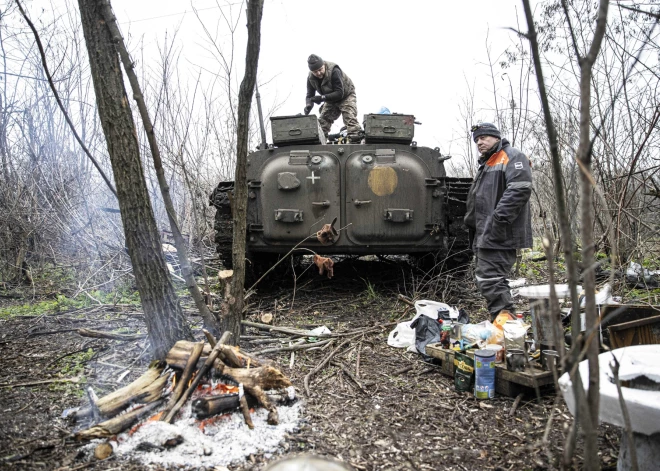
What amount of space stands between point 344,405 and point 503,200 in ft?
7.29

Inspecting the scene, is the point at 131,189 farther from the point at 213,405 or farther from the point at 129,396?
the point at 213,405

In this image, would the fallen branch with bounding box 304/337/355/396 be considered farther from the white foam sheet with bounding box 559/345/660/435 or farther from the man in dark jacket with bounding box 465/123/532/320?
the white foam sheet with bounding box 559/345/660/435

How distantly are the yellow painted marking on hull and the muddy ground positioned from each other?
51.9 inches

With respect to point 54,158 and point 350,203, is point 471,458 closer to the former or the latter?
point 350,203

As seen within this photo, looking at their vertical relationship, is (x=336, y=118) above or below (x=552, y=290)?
above

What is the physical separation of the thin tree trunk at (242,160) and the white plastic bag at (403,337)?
1.45 meters

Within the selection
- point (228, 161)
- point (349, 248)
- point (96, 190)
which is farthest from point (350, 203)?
point (228, 161)

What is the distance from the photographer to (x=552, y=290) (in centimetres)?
156

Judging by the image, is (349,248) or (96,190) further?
(96,190)

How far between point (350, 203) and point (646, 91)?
3.23m

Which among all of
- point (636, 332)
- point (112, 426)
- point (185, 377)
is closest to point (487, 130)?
point (636, 332)

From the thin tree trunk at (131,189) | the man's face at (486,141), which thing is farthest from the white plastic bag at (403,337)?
the thin tree trunk at (131,189)

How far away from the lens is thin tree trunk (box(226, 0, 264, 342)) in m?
3.03

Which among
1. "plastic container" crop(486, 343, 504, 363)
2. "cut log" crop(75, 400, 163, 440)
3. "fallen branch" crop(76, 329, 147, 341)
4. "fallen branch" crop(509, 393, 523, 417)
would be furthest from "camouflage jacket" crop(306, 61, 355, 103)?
"cut log" crop(75, 400, 163, 440)
